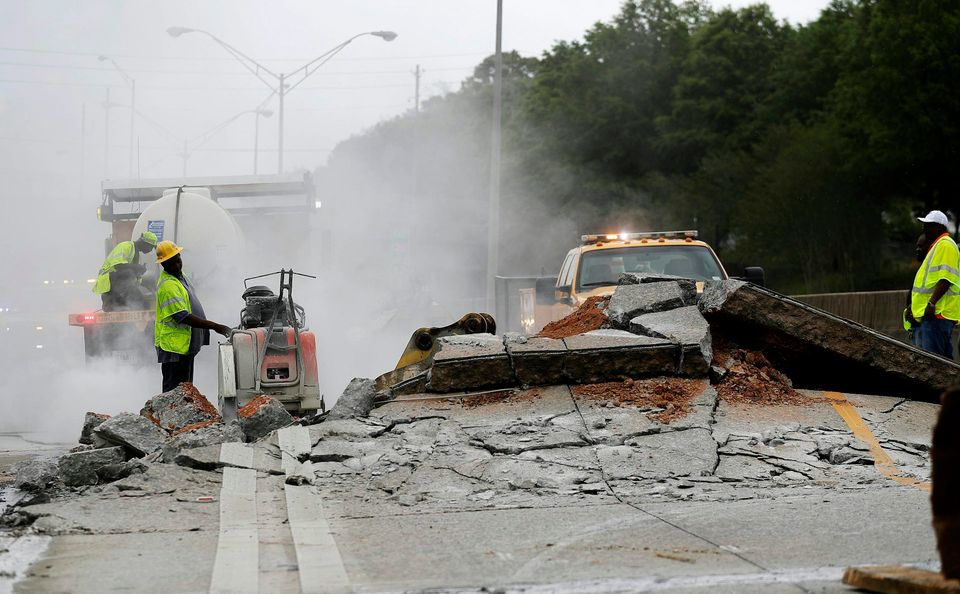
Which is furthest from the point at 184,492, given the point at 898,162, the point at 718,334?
the point at 898,162

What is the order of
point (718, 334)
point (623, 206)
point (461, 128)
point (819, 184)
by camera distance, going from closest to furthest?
point (718, 334) → point (819, 184) → point (623, 206) → point (461, 128)

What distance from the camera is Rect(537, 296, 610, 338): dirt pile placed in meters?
10.6

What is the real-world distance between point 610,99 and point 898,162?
21.0m

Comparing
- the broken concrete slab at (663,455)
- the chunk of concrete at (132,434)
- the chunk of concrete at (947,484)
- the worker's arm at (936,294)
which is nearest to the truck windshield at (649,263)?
the worker's arm at (936,294)

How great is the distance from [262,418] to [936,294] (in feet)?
19.1

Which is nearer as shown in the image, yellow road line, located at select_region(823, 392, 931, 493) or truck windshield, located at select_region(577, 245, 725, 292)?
yellow road line, located at select_region(823, 392, 931, 493)

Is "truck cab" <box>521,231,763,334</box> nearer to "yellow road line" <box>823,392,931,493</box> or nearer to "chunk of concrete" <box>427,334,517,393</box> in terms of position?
"chunk of concrete" <box>427,334,517,393</box>

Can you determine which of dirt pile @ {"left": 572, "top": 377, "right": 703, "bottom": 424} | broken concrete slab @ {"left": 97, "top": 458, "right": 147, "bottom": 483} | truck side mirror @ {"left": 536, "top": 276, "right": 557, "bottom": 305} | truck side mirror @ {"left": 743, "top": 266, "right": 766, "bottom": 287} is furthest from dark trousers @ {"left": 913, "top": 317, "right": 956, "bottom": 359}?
broken concrete slab @ {"left": 97, "top": 458, "right": 147, "bottom": 483}

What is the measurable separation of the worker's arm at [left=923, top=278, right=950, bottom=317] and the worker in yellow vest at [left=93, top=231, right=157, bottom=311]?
9.31 m

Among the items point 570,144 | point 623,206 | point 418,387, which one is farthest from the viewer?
point 570,144

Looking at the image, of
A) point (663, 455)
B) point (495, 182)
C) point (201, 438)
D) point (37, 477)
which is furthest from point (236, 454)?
point (495, 182)

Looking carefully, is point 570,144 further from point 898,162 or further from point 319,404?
point 319,404

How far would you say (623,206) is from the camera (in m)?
54.0

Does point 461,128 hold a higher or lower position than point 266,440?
higher
